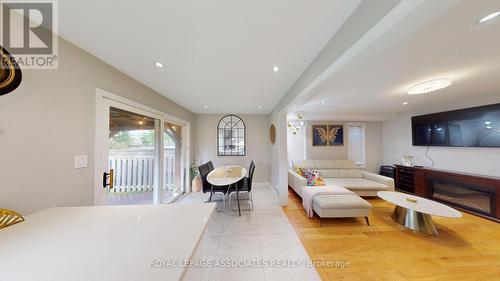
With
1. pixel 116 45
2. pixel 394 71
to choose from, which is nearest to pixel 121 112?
pixel 116 45

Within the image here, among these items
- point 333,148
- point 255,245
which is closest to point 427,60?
point 255,245

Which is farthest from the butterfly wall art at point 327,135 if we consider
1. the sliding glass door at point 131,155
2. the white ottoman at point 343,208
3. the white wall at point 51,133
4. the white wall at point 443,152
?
the white wall at point 51,133

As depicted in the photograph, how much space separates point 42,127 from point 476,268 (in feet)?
14.9

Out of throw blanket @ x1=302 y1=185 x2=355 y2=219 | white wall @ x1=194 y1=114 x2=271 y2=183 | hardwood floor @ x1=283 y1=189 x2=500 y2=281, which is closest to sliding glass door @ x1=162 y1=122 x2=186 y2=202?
white wall @ x1=194 y1=114 x2=271 y2=183

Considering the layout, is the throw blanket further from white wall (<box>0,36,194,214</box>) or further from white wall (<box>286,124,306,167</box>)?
white wall (<box>0,36,194,214</box>)

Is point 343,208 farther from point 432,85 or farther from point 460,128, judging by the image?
point 460,128

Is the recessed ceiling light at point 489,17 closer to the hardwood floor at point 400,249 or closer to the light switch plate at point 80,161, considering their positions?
the hardwood floor at point 400,249

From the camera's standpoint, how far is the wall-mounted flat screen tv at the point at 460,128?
287 cm

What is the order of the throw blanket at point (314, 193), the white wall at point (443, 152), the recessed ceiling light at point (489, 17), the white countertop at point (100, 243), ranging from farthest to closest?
the white wall at point (443, 152) < the throw blanket at point (314, 193) < the recessed ceiling light at point (489, 17) < the white countertop at point (100, 243)

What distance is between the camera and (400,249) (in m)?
1.94

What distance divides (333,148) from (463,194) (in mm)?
2645

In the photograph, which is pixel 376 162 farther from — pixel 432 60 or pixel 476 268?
pixel 432 60

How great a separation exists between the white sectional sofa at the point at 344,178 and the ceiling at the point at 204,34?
8.65ft

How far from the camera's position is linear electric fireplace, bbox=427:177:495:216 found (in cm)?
279
